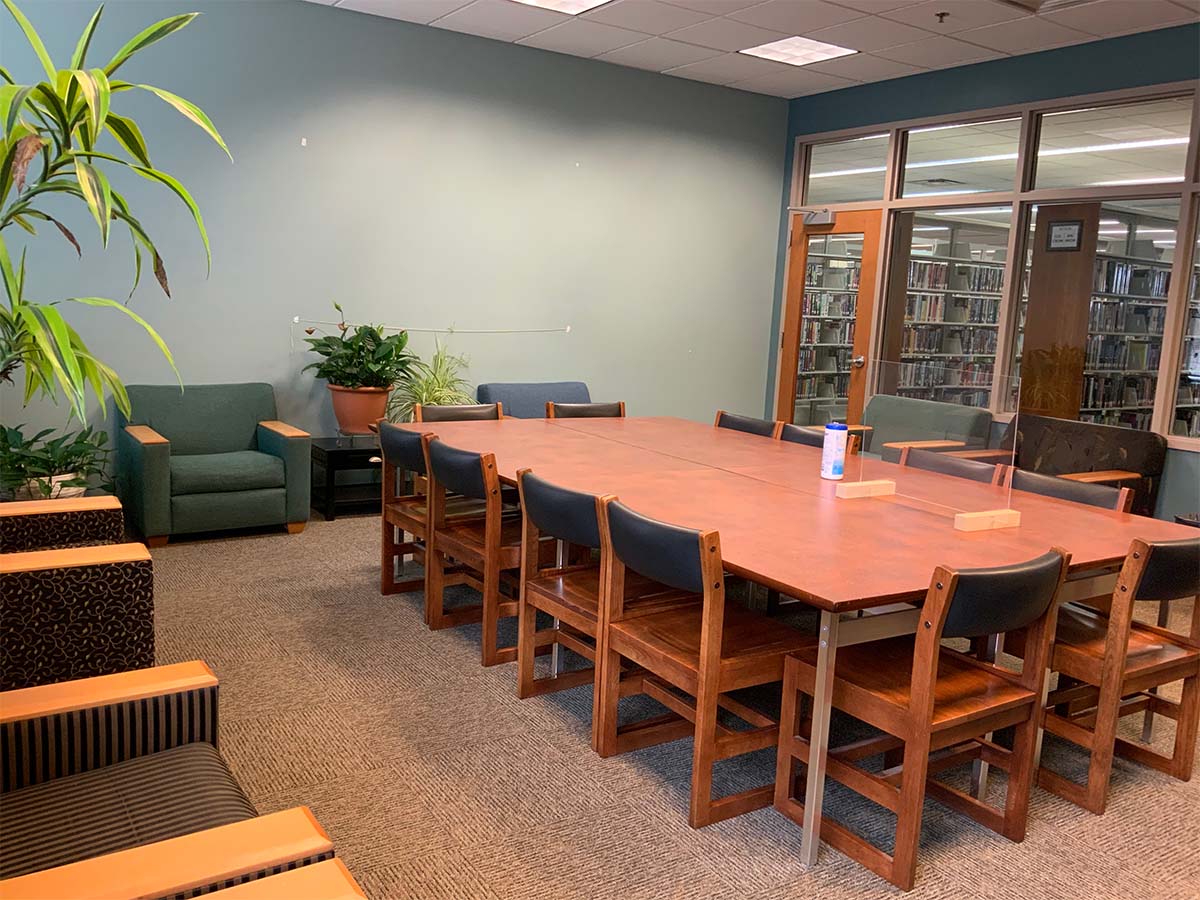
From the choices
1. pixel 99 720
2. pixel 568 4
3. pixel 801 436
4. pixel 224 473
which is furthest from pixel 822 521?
pixel 568 4

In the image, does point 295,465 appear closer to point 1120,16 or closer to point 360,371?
point 360,371

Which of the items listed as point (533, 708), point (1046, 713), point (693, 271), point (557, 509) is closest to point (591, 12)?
point (693, 271)

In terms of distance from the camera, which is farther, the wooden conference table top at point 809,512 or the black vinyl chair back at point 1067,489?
the black vinyl chair back at point 1067,489

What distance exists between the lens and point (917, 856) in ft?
7.86

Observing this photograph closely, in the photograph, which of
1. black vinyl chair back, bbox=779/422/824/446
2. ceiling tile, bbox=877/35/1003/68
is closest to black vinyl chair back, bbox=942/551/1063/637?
black vinyl chair back, bbox=779/422/824/446

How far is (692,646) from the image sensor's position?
2.65 meters

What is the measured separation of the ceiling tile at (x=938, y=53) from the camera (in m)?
6.00

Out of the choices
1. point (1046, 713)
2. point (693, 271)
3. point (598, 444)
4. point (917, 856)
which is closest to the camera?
point (917, 856)

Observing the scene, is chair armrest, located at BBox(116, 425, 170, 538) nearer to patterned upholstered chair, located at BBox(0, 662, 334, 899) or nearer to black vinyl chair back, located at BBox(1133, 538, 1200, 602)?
patterned upholstered chair, located at BBox(0, 662, 334, 899)

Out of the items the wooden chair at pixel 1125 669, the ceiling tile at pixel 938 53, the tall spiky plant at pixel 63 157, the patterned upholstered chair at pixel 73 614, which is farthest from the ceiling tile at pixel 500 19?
the wooden chair at pixel 1125 669

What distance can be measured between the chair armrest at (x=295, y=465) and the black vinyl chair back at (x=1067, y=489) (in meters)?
3.66

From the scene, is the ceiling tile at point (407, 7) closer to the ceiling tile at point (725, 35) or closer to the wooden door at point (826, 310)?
the ceiling tile at point (725, 35)

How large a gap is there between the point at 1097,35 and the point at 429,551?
4974 mm

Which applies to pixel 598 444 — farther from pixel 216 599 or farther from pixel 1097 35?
pixel 1097 35
